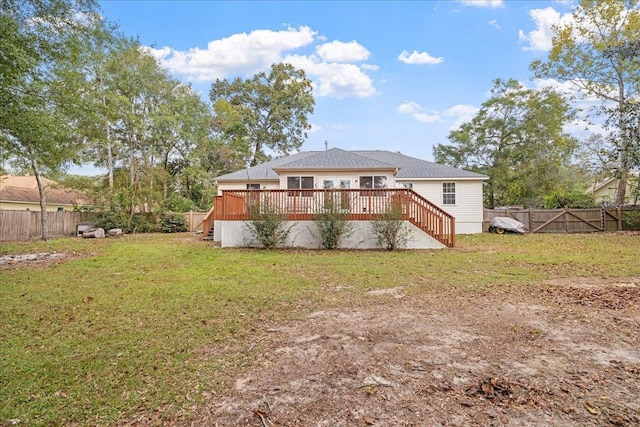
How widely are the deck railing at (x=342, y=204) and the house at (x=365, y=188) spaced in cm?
3

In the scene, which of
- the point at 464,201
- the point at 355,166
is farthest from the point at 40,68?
the point at 464,201

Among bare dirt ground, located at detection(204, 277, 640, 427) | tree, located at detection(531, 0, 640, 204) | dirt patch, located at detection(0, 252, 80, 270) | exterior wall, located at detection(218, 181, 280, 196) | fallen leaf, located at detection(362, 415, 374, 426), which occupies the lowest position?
fallen leaf, located at detection(362, 415, 374, 426)

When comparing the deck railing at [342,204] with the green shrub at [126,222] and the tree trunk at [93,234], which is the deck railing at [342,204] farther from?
the green shrub at [126,222]

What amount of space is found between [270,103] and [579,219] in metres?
27.1

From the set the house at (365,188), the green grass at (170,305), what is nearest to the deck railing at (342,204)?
the house at (365,188)

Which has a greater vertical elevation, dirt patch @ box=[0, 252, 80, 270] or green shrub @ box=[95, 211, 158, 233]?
green shrub @ box=[95, 211, 158, 233]

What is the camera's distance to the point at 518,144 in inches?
969

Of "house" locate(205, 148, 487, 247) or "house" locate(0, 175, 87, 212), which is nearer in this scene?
"house" locate(205, 148, 487, 247)

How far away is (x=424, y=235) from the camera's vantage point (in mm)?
11211

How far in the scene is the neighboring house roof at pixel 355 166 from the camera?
14867 millimetres

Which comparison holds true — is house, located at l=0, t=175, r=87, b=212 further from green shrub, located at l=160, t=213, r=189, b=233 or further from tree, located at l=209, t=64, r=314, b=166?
tree, located at l=209, t=64, r=314, b=166

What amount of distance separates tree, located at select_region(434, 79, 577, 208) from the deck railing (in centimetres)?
1638

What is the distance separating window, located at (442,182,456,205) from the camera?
17391 millimetres

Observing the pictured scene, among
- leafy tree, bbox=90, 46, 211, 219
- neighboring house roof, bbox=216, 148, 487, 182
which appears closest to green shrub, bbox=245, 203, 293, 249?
neighboring house roof, bbox=216, 148, 487, 182
